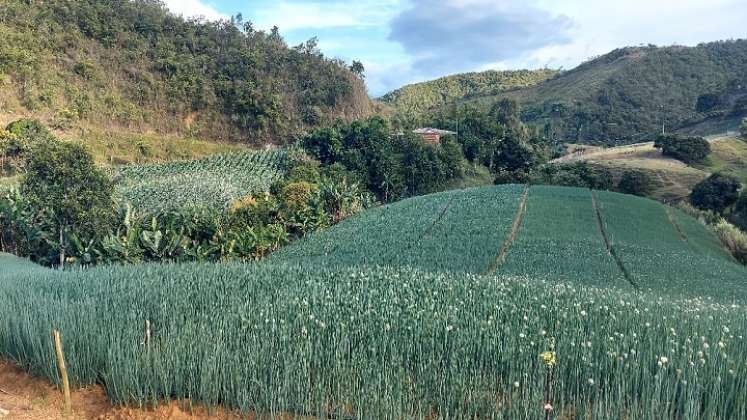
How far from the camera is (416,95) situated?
405 ft

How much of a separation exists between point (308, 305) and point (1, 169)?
1686 inches

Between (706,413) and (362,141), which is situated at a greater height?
(362,141)

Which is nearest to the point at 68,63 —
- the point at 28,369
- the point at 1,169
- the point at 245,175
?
the point at 1,169

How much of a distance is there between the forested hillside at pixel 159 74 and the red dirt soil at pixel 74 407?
163 feet

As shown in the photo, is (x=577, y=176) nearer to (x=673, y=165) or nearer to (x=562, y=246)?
(x=673, y=165)

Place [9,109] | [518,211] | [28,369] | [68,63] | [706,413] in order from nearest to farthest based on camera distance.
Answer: [706,413]
[28,369]
[518,211]
[9,109]
[68,63]

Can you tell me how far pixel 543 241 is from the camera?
74.6 feet

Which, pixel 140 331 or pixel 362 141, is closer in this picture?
pixel 140 331

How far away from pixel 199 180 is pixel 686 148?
42489 mm

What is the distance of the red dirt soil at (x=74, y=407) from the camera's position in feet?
18.5

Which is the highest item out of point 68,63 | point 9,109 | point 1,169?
point 68,63

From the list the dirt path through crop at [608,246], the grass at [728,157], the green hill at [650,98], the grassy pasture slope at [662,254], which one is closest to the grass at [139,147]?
the dirt path through crop at [608,246]

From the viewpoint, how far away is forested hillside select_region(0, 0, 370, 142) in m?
52.7

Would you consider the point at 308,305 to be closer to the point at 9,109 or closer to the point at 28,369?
the point at 28,369
